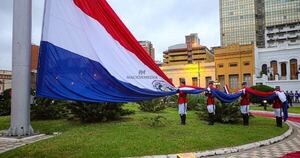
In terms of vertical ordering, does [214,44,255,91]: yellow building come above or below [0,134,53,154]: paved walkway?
above

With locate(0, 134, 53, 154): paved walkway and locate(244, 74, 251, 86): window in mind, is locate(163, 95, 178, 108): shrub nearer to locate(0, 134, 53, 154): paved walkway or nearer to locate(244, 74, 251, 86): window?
locate(0, 134, 53, 154): paved walkway

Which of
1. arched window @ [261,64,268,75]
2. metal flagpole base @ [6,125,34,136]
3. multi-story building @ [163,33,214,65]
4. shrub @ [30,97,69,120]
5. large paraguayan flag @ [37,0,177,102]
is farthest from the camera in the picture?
multi-story building @ [163,33,214,65]

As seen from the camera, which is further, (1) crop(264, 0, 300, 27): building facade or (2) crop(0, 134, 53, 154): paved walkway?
(1) crop(264, 0, 300, 27): building facade

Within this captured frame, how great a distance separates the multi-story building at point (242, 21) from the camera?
104375 millimetres

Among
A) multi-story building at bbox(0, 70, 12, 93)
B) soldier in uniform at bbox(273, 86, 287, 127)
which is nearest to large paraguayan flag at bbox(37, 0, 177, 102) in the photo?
soldier in uniform at bbox(273, 86, 287, 127)

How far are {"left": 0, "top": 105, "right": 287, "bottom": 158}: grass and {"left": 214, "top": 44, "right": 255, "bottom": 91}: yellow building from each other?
4464 cm

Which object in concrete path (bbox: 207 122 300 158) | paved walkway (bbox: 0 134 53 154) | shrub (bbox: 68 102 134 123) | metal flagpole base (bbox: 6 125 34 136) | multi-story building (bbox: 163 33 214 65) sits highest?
multi-story building (bbox: 163 33 214 65)

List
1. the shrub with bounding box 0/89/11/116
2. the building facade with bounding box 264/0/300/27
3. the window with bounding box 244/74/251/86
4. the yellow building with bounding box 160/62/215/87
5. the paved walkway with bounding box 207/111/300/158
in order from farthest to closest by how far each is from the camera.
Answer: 1. the building facade with bounding box 264/0/300/27
2. the yellow building with bounding box 160/62/215/87
3. the window with bounding box 244/74/251/86
4. the shrub with bounding box 0/89/11/116
5. the paved walkway with bounding box 207/111/300/158

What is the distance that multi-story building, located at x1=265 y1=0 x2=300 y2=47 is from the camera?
316ft

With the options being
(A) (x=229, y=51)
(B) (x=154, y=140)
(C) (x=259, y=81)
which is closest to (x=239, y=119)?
(B) (x=154, y=140)

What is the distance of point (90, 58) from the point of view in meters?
7.66

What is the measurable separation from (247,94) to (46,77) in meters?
9.41

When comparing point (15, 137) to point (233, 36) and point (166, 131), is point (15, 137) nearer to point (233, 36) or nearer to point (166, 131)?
point (166, 131)

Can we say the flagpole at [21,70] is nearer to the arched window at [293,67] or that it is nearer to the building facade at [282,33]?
the arched window at [293,67]
